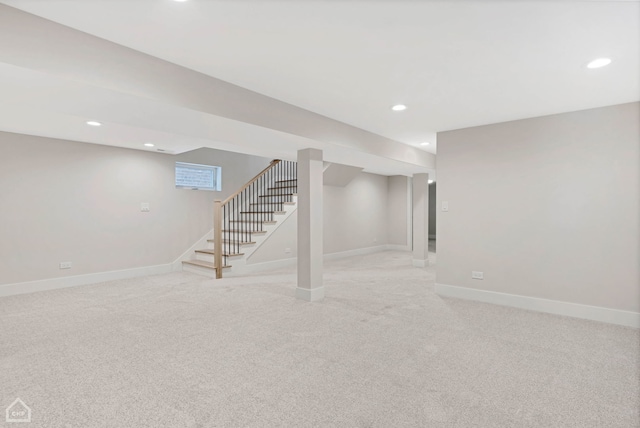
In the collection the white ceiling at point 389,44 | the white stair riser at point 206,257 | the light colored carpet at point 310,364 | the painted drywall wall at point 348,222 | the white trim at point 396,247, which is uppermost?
the white ceiling at point 389,44

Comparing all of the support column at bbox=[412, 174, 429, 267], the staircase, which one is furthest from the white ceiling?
the support column at bbox=[412, 174, 429, 267]

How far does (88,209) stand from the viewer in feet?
16.7

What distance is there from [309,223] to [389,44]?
97.5 inches

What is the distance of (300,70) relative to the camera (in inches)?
99.7

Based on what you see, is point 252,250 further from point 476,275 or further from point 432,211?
point 432,211

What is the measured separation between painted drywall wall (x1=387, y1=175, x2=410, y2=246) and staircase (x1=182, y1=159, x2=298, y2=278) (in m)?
3.24

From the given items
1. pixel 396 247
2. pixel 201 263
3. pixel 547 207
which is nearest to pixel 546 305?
pixel 547 207

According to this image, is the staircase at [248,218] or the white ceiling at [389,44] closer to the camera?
the white ceiling at [389,44]

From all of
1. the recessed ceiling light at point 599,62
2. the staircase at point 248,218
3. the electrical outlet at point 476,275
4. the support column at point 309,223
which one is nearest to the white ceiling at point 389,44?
the recessed ceiling light at point 599,62

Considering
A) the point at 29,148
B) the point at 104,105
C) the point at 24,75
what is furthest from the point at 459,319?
the point at 29,148

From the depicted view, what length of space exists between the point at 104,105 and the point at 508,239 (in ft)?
14.7

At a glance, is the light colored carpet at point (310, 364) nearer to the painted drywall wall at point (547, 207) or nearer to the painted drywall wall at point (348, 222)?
the painted drywall wall at point (547, 207)

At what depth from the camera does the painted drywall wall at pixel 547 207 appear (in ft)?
10.9

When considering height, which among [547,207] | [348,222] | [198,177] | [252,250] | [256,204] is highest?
[198,177]
